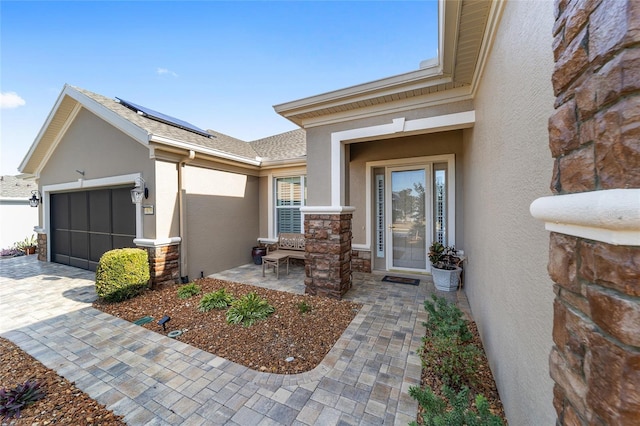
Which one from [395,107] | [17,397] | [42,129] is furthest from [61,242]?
[395,107]

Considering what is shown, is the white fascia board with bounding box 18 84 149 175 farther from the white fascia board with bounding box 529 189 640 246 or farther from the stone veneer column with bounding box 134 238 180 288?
the white fascia board with bounding box 529 189 640 246

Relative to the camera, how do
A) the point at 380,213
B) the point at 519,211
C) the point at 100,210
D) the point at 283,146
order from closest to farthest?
1. the point at 519,211
2. the point at 380,213
3. the point at 100,210
4. the point at 283,146

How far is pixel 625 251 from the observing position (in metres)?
0.59

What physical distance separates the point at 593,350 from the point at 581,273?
0.22 meters

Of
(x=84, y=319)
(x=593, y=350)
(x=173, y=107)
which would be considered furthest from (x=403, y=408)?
(x=173, y=107)

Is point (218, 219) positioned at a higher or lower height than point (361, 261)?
higher

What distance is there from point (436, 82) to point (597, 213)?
3784 millimetres

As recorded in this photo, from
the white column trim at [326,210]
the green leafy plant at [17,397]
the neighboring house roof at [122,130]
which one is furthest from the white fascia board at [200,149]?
the green leafy plant at [17,397]

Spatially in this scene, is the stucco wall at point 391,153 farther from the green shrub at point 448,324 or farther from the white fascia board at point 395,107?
the green shrub at point 448,324

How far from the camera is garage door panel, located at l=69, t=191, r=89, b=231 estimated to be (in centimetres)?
697

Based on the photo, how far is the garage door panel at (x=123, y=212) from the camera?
581 cm

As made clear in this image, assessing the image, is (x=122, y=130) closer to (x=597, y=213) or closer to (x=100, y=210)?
(x=100, y=210)

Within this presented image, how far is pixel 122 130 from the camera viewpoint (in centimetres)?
549

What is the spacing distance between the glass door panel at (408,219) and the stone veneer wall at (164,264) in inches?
202
